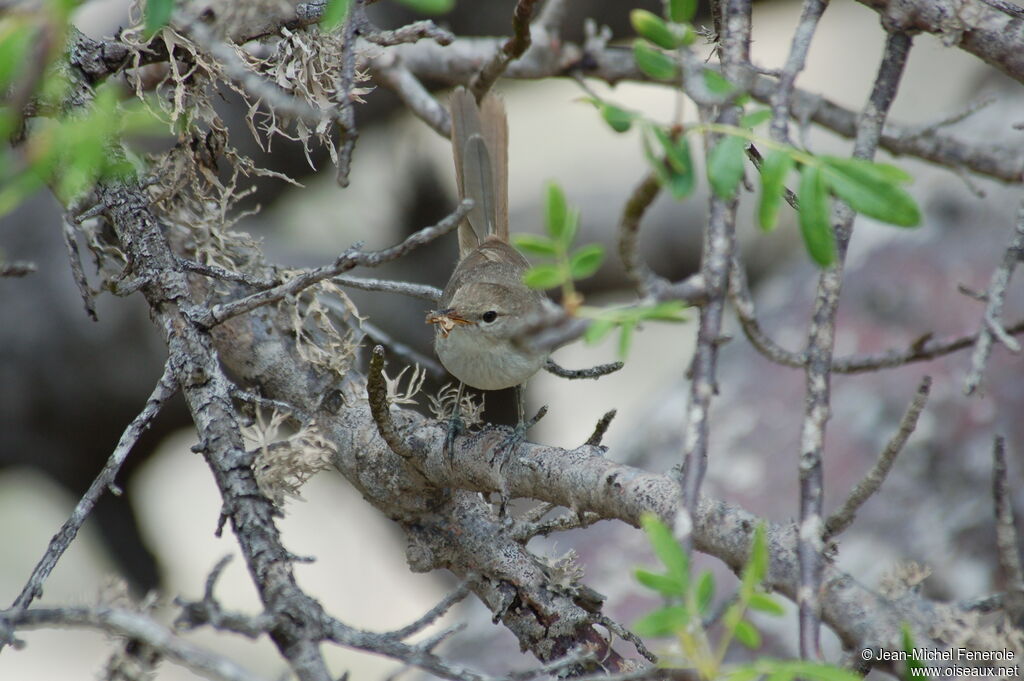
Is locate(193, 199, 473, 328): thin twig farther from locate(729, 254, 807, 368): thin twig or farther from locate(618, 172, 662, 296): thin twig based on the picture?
locate(729, 254, 807, 368): thin twig

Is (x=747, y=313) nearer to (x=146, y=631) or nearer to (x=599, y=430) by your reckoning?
(x=599, y=430)

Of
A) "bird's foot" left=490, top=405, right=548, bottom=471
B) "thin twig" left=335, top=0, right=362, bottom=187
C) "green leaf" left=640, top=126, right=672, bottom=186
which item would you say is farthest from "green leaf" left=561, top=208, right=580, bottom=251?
"bird's foot" left=490, top=405, right=548, bottom=471

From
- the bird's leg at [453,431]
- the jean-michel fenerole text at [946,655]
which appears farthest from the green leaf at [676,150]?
the bird's leg at [453,431]

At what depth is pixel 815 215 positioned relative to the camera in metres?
1.19

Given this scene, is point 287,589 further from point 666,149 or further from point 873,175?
point 873,175

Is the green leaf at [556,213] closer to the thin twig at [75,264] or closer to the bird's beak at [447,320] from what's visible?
the thin twig at [75,264]

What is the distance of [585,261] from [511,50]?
4.78 ft

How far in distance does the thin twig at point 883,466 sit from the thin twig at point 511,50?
122cm

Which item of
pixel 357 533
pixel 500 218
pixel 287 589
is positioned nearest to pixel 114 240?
pixel 287 589

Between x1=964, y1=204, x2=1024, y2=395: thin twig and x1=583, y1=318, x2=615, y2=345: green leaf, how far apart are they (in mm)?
984

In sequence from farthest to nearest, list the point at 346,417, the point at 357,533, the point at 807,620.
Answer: the point at 357,533
the point at 346,417
the point at 807,620

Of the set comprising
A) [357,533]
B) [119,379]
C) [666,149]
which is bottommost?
[357,533]

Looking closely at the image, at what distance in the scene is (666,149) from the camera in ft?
3.96

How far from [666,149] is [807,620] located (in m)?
0.64
